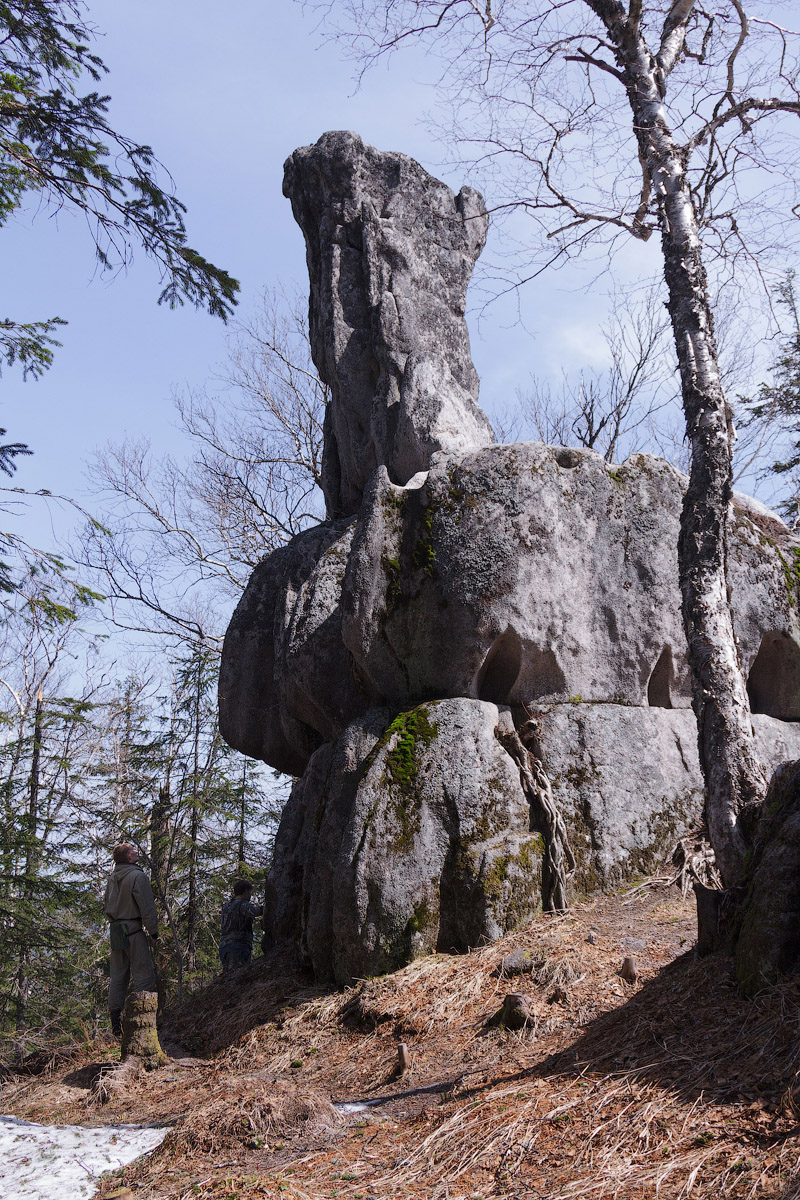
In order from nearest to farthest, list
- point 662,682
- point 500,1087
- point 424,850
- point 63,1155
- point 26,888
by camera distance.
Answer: point 500,1087 → point 63,1155 → point 424,850 → point 662,682 → point 26,888

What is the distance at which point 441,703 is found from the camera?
24.2 ft

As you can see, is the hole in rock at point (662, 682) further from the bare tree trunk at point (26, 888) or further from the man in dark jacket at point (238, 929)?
the bare tree trunk at point (26, 888)

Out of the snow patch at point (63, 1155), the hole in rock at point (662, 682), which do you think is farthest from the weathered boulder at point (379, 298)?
the snow patch at point (63, 1155)

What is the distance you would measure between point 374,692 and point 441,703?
92cm

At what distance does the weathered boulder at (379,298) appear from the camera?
1022cm

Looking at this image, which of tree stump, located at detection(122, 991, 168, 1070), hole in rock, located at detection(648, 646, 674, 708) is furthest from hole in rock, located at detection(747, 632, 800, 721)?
tree stump, located at detection(122, 991, 168, 1070)

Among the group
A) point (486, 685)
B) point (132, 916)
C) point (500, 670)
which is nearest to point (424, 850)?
point (486, 685)

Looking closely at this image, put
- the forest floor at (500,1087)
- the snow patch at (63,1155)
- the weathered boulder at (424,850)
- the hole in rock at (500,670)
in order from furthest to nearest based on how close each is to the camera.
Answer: the hole in rock at (500,670), the weathered boulder at (424,850), the snow patch at (63,1155), the forest floor at (500,1087)

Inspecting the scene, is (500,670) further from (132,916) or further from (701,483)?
(132,916)

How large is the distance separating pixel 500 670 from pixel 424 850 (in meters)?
1.89

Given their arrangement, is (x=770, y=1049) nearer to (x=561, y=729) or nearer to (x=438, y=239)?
(x=561, y=729)

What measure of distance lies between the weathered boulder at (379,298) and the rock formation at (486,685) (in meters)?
0.22

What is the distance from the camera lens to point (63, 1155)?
4957 mm

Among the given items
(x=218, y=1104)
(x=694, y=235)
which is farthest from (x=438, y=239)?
(x=218, y=1104)
